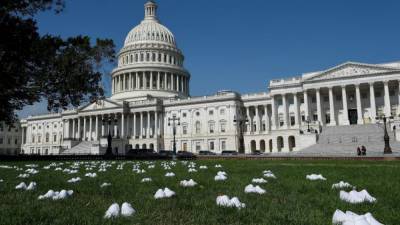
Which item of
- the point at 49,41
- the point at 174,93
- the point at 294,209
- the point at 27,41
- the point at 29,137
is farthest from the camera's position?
the point at 29,137

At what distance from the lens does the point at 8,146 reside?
153m

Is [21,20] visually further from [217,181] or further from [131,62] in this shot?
[131,62]

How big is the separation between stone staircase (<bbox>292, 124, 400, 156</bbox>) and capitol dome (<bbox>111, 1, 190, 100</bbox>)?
5931 centimetres

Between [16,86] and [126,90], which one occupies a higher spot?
[126,90]

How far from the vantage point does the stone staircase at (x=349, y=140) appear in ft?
196

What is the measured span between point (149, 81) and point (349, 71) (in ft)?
213

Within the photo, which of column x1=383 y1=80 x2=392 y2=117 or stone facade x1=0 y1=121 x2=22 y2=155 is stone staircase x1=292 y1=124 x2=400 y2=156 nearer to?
column x1=383 y1=80 x2=392 y2=117

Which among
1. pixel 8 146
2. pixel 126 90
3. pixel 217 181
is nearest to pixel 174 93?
pixel 126 90

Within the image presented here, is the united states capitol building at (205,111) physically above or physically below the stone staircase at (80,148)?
above

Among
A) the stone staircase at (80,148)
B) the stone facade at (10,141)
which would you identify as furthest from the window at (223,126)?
the stone facade at (10,141)

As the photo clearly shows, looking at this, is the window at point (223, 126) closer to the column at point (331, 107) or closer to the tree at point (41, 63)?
the column at point (331, 107)

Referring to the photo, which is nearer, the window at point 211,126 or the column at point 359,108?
the column at point 359,108

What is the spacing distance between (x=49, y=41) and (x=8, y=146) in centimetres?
14021

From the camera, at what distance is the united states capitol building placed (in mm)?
75812
